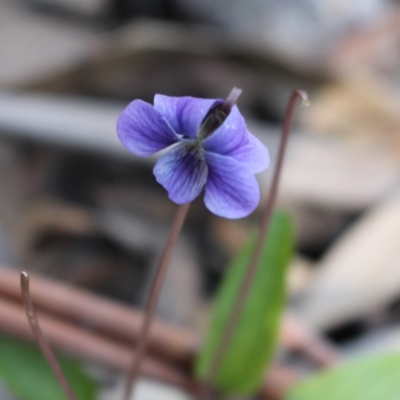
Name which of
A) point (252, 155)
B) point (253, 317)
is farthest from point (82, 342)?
point (252, 155)

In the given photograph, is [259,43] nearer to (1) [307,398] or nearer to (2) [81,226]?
(2) [81,226]

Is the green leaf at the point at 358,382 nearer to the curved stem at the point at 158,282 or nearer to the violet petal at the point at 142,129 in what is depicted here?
the curved stem at the point at 158,282

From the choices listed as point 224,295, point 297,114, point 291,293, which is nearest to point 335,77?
point 297,114

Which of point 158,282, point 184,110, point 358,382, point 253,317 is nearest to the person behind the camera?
point 184,110

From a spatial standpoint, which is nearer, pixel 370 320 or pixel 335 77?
pixel 370 320

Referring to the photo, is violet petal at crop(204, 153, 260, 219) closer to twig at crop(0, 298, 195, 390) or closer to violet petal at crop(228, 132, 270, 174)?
violet petal at crop(228, 132, 270, 174)

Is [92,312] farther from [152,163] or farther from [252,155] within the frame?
[152,163]
